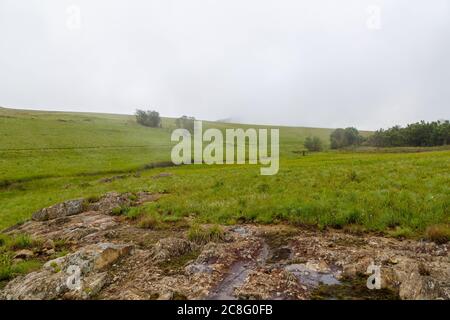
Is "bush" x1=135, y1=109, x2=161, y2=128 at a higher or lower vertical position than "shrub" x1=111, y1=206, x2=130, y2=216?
higher

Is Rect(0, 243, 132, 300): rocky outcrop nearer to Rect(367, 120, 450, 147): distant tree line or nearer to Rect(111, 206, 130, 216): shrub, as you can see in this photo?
Rect(111, 206, 130, 216): shrub

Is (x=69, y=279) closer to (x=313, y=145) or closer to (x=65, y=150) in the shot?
(x=65, y=150)

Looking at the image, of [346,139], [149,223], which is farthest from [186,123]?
[149,223]

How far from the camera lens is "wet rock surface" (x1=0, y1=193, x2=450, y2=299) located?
6.64m

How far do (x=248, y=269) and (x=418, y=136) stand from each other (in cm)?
13076

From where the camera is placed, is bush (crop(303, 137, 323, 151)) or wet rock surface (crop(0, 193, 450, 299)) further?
bush (crop(303, 137, 323, 151))

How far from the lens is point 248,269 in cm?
804

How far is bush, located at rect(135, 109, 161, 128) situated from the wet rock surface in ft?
407

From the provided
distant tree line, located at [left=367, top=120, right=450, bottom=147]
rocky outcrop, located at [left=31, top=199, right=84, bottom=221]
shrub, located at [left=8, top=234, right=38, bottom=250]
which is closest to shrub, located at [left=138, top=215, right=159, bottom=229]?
shrub, located at [left=8, top=234, right=38, bottom=250]
